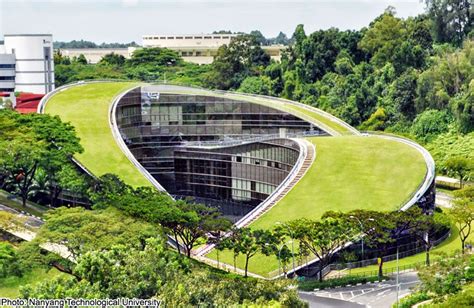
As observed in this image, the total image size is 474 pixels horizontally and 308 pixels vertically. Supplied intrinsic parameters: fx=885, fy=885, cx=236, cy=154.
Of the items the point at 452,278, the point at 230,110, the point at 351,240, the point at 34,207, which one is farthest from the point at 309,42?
the point at 452,278

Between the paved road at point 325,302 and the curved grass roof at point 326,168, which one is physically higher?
the curved grass roof at point 326,168

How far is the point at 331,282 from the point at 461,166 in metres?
35.2

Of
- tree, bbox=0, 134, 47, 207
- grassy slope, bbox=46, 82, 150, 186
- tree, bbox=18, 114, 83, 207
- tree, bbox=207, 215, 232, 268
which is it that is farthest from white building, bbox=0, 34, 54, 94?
tree, bbox=207, 215, 232, 268

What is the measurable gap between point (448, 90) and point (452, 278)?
2426 inches

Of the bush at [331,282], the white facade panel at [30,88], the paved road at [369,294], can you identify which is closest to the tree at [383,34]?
the white facade panel at [30,88]

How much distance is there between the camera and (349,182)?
247ft

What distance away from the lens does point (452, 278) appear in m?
52.5

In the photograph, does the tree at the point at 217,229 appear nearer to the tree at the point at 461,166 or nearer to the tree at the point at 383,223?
the tree at the point at 383,223

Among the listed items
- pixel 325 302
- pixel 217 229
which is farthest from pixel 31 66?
pixel 325 302

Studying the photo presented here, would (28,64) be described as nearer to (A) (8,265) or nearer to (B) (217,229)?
(A) (8,265)

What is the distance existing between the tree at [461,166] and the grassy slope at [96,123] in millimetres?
33384

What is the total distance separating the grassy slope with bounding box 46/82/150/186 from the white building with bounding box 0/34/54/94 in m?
49.0

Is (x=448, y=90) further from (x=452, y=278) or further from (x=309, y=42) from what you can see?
(x=452, y=278)

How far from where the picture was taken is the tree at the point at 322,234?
203ft
